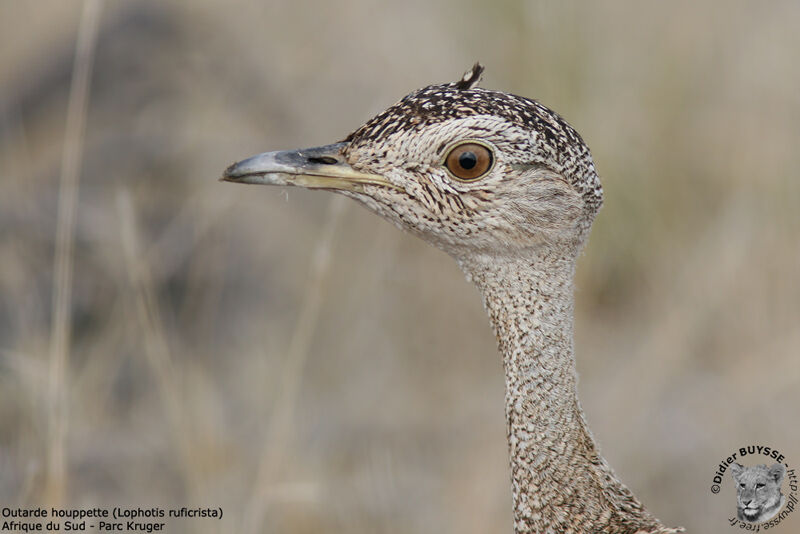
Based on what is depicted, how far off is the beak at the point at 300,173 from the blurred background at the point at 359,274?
114 cm

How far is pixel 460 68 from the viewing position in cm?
673

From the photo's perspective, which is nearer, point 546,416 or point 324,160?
point 546,416

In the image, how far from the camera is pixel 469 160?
2.65 meters

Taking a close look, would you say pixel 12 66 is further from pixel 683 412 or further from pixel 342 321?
pixel 683 412

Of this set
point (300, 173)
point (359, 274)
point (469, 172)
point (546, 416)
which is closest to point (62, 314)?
point (300, 173)

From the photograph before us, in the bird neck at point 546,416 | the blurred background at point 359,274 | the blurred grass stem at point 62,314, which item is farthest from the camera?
the blurred background at point 359,274

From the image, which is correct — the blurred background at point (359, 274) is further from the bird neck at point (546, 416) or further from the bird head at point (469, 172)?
the bird neck at point (546, 416)

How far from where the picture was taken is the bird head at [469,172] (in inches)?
105

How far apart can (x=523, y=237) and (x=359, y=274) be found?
3173 mm

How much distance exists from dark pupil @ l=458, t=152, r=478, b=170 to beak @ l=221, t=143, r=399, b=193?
0.72ft

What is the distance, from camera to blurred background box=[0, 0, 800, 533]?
4586 millimetres

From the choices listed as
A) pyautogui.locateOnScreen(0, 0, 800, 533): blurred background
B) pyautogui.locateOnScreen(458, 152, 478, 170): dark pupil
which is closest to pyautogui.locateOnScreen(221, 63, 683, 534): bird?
pyautogui.locateOnScreen(458, 152, 478, 170): dark pupil

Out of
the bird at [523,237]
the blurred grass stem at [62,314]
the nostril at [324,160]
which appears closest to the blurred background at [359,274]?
the blurred grass stem at [62,314]

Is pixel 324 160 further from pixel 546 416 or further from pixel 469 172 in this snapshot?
pixel 546 416
